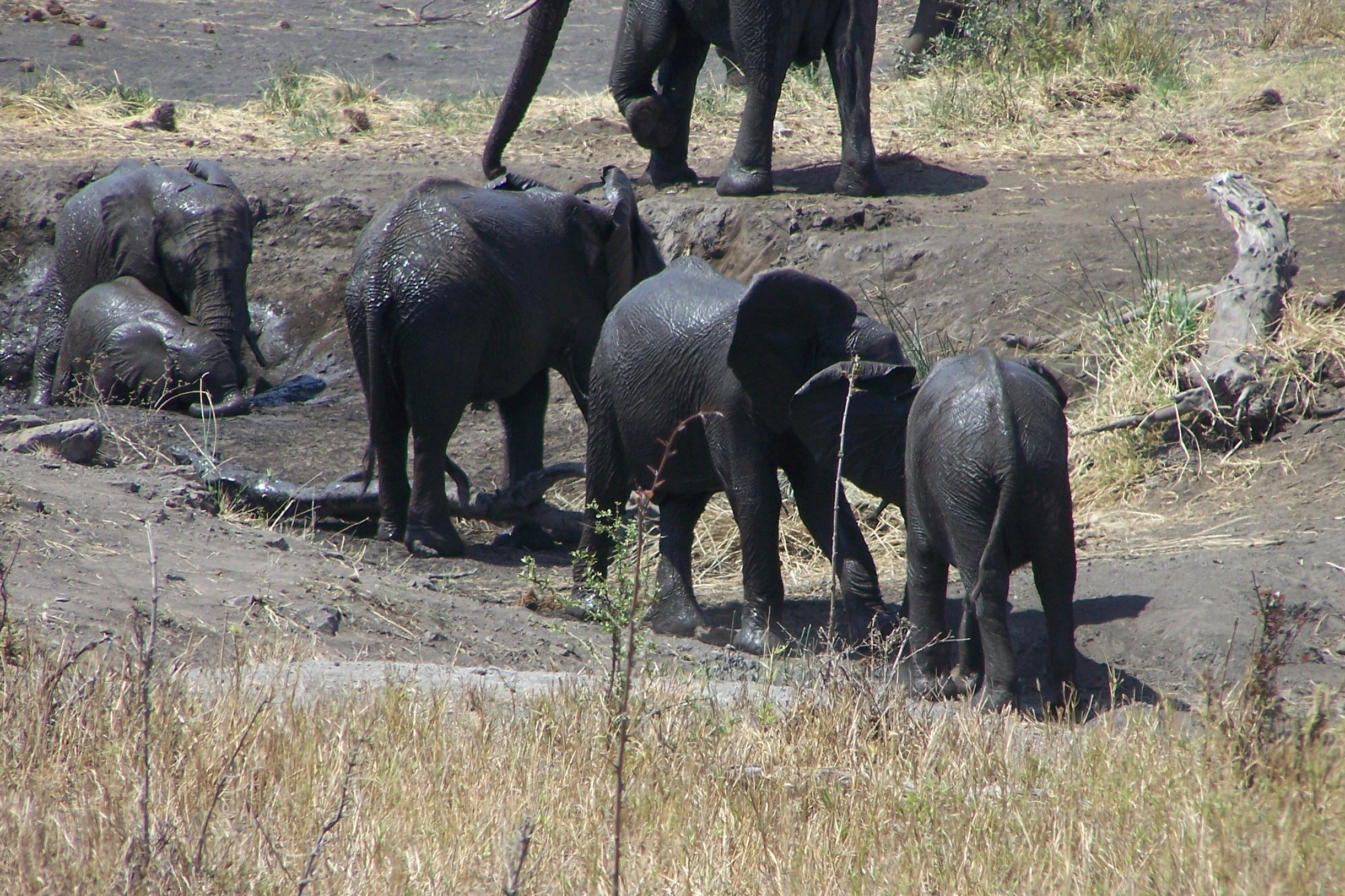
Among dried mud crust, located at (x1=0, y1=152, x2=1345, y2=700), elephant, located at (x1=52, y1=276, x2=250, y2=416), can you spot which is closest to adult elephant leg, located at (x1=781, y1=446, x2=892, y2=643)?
dried mud crust, located at (x1=0, y1=152, x2=1345, y2=700)

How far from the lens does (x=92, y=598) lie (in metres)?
5.17

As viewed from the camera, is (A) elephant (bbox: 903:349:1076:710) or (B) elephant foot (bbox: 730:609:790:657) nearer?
(A) elephant (bbox: 903:349:1076:710)

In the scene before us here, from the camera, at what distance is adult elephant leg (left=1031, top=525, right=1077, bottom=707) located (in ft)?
16.1

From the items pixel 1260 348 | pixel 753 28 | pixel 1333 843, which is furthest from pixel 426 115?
pixel 1333 843

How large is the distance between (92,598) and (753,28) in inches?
279

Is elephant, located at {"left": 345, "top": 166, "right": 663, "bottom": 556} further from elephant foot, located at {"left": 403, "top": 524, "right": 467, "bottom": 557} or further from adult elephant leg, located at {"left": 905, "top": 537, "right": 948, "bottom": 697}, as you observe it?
adult elephant leg, located at {"left": 905, "top": 537, "right": 948, "bottom": 697}

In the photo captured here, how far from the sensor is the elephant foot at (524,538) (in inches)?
321

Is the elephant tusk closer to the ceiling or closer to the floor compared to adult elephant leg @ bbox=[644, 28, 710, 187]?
closer to the ceiling

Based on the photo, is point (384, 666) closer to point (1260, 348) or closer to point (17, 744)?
point (17, 744)

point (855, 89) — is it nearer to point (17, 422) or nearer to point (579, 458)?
point (579, 458)

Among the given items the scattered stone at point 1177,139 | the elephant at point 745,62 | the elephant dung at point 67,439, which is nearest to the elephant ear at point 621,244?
the elephant dung at point 67,439

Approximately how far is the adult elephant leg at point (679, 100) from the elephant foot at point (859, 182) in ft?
4.28

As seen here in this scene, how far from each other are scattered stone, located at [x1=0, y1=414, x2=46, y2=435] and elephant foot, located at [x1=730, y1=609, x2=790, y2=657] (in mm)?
4631

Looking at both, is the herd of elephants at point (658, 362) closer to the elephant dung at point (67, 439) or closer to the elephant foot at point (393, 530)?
the elephant foot at point (393, 530)
